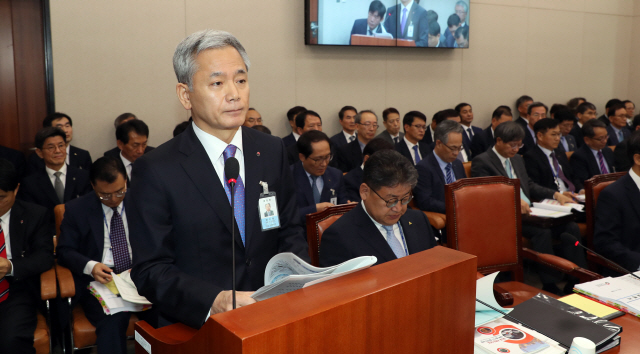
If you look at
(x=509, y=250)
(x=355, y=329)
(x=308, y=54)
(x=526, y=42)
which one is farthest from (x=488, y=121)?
(x=355, y=329)

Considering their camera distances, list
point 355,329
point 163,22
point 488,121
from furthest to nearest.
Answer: point 488,121 → point 163,22 → point 355,329

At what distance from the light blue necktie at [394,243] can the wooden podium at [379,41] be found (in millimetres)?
4606

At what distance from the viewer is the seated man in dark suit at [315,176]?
3.76 m

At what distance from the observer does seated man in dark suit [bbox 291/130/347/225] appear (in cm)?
376

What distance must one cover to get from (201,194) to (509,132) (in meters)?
3.53

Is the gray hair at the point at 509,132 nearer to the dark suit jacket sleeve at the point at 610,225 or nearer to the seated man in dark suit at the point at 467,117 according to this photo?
the dark suit jacket sleeve at the point at 610,225

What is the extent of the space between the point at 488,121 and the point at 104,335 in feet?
22.6

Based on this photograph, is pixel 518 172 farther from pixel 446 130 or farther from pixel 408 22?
pixel 408 22

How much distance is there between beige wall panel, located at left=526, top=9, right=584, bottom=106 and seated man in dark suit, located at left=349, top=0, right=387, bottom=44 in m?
3.16

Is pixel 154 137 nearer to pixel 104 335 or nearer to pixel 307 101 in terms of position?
pixel 307 101

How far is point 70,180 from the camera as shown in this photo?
4.22 m

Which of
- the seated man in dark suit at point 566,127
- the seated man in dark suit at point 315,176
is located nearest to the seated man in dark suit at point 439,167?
the seated man in dark suit at point 315,176

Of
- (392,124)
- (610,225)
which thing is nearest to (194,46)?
(610,225)

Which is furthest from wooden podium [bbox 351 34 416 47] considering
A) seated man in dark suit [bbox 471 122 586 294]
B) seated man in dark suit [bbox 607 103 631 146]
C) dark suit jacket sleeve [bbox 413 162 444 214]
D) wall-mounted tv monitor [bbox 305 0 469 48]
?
seated man in dark suit [bbox 607 103 631 146]
